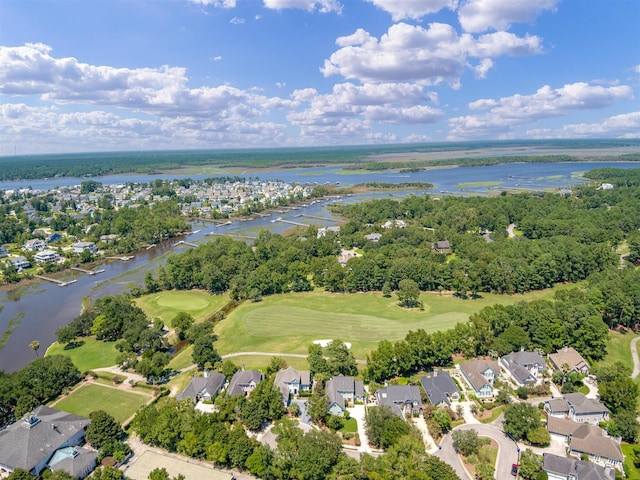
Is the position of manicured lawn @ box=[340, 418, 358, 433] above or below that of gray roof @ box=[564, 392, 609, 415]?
below

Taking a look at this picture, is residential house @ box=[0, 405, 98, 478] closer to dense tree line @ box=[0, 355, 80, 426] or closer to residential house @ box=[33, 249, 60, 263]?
dense tree line @ box=[0, 355, 80, 426]

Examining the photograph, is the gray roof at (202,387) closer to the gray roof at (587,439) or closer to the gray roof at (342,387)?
the gray roof at (342,387)

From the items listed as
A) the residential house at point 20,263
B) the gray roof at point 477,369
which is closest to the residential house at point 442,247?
the gray roof at point 477,369

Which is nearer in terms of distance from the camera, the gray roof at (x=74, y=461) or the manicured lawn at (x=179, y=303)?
the gray roof at (x=74, y=461)

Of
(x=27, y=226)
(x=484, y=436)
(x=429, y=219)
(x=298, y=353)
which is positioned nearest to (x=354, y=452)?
(x=484, y=436)

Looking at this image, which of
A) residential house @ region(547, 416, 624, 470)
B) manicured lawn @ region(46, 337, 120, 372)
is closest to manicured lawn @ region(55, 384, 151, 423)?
manicured lawn @ region(46, 337, 120, 372)

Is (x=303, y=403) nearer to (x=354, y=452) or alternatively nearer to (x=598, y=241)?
(x=354, y=452)

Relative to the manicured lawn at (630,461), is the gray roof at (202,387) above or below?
above
